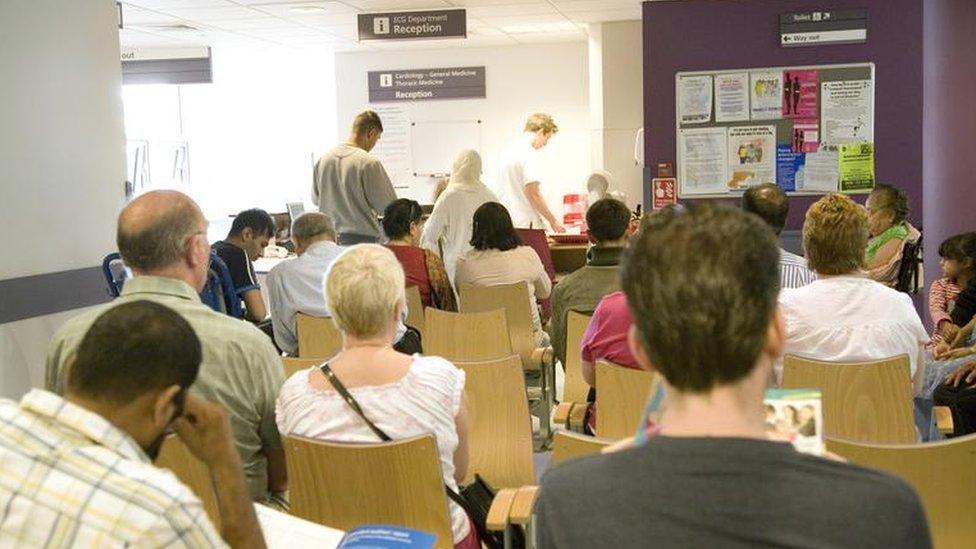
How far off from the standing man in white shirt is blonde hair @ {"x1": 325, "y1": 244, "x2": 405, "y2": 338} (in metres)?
6.04

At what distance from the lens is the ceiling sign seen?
298 inches

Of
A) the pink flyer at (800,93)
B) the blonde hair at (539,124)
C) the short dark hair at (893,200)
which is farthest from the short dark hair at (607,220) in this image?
the blonde hair at (539,124)

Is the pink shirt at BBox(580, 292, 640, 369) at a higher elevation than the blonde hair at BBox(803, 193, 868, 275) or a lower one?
lower

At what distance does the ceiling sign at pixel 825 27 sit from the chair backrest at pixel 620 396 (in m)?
5.48

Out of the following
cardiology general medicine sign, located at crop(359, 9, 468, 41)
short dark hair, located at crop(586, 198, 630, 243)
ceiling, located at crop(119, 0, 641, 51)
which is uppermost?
ceiling, located at crop(119, 0, 641, 51)

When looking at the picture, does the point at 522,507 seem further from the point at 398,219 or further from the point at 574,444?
the point at 398,219

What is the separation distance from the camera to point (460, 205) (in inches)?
262

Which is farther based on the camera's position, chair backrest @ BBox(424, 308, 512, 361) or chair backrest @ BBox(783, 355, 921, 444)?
chair backrest @ BBox(424, 308, 512, 361)

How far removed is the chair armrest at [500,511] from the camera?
7.66 ft

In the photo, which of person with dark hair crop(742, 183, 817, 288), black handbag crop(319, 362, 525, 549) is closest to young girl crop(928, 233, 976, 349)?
person with dark hair crop(742, 183, 817, 288)

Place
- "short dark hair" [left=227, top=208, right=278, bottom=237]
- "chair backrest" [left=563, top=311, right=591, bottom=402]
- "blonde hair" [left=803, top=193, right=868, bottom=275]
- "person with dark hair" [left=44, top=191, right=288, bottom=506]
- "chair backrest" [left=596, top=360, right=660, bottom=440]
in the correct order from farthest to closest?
"short dark hair" [left=227, top=208, right=278, bottom=237] → "chair backrest" [left=563, top=311, right=591, bottom=402] → "blonde hair" [left=803, top=193, right=868, bottom=275] → "chair backrest" [left=596, top=360, right=660, bottom=440] → "person with dark hair" [left=44, top=191, right=288, bottom=506]

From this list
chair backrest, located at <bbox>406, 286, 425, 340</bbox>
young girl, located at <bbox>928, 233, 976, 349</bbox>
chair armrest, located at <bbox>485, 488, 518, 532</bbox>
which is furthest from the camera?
chair backrest, located at <bbox>406, 286, 425, 340</bbox>

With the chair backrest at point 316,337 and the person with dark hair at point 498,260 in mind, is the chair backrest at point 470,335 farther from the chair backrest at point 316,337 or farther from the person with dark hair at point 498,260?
the person with dark hair at point 498,260

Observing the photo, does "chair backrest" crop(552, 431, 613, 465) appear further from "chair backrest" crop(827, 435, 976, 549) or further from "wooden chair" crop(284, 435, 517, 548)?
"chair backrest" crop(827, 435, 976, 549)
